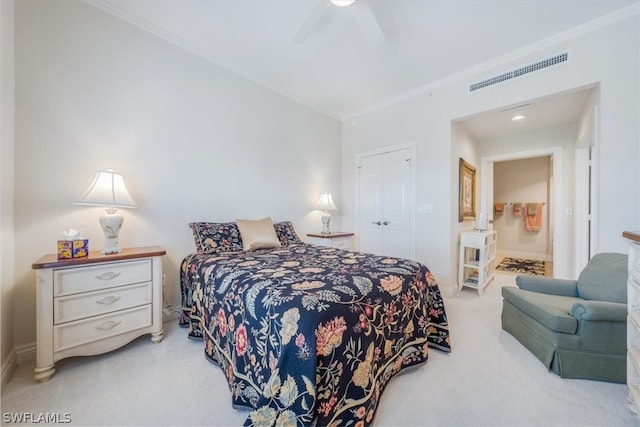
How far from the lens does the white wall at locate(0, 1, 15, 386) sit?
1.53m

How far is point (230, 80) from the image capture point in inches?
115

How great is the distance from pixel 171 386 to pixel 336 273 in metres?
1.24

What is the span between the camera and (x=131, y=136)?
2221 mm

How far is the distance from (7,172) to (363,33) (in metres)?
2.89

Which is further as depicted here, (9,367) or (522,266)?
(522,266)

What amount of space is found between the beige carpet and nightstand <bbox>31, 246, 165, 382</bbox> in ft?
0.48

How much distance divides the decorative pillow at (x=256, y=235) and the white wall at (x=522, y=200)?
242 inches

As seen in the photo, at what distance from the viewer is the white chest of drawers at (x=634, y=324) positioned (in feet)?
3.96

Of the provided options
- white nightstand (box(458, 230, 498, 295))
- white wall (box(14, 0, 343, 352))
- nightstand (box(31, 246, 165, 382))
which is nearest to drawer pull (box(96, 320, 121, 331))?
nightstand (box(31, 246, 165, 382))

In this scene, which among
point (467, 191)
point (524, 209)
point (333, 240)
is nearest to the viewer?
point (333, 240)

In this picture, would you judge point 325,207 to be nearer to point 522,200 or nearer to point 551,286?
point 551,286

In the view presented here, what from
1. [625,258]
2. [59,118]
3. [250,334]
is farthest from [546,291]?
[59,118]

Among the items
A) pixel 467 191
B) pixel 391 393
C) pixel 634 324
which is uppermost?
pixel 467 191

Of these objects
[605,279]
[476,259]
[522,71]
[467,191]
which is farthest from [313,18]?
[476,259]
